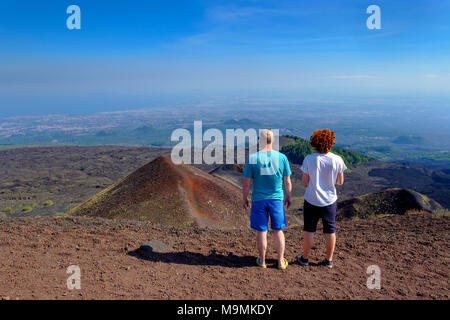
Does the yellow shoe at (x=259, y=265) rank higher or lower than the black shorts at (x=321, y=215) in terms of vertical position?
lower

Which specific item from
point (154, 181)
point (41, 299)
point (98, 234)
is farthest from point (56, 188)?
point (41, 299)

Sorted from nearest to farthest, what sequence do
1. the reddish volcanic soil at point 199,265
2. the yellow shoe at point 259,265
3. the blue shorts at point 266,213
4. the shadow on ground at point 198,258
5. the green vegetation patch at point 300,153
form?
the reddish volcanic soil at point 199,265
the blue shorts at point 266,213
the yellow shoe at point 259,265
the shadow on ground at point 198,258
the green vegetation patch at point 300,153

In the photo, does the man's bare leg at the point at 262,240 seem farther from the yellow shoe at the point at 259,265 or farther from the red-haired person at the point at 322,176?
the red-haired person at the point at 322,176

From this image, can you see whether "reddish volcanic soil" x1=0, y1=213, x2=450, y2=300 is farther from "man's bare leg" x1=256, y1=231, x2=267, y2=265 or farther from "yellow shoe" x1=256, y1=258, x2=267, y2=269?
"man's bare leg" x1=256, y1=231, x2=267, y2=265

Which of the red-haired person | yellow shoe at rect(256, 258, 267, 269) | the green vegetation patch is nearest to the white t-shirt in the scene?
the red-haired person

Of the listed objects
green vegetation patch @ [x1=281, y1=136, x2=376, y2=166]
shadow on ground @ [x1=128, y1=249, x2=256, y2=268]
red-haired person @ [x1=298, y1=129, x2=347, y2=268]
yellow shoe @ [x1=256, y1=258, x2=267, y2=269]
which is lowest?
green vegetation patch @ [x1=281, y1=136, x2=376, y2=166]

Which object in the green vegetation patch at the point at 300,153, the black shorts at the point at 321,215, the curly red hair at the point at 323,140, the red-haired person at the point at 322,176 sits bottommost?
the green vegetation patch at the point at 300,153

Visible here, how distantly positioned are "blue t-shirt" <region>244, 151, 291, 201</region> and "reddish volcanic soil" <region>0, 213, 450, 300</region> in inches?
49.8

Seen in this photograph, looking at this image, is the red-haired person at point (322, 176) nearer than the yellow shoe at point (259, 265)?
Yes

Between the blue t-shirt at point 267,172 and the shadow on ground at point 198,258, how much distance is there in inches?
53.0

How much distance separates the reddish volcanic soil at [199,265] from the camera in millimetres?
3945

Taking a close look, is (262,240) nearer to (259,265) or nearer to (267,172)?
(259,265)

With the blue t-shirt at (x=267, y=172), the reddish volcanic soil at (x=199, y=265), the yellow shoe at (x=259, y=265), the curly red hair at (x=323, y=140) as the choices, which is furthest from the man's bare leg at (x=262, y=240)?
the curly red hair at (x=323, y=140)

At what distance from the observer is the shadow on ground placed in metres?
5.00
